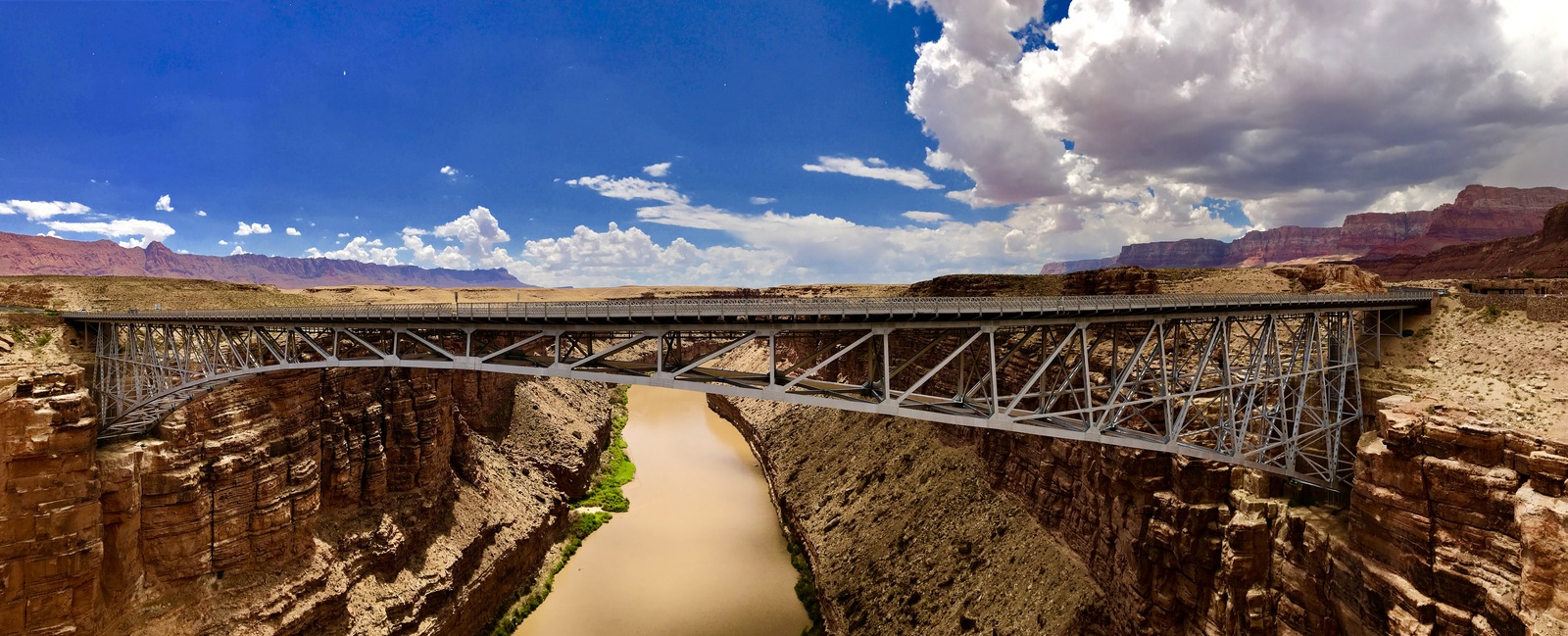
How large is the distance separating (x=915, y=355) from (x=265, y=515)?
22863 millimetres

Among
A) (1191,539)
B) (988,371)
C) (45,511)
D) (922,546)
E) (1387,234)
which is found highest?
(1387,234)

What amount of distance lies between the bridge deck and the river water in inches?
603

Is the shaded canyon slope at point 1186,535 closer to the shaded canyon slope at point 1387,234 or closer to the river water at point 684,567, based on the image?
the river water at point 684,567

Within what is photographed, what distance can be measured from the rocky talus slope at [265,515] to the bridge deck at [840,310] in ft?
16.0

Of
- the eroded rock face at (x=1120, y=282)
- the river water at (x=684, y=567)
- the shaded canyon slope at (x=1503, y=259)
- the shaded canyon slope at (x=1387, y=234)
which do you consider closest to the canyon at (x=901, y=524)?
the eroded rock face at (x=1120, y=282)

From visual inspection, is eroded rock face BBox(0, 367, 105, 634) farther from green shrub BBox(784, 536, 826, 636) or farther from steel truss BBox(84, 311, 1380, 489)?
green shrub BBox(784, 536, 826, 636)

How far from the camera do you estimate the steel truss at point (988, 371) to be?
604 inches

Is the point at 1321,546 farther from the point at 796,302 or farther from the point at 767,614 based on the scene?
the point at 767,614

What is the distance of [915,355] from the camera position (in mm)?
14234

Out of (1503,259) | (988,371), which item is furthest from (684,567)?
(1503,259)

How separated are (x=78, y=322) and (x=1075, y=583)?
39.2 metres

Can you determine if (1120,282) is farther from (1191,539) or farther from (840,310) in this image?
(840,310)

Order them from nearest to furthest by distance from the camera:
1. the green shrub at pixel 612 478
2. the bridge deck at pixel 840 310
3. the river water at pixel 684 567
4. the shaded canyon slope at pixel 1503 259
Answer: the bridge deck at pixel 840 310 < the river water at pixel 684 567 < the green shrub at pixel 612 478 < the shaded canyon slope at pixel 1503 259

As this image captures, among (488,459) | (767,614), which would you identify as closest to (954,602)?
(767,614)
